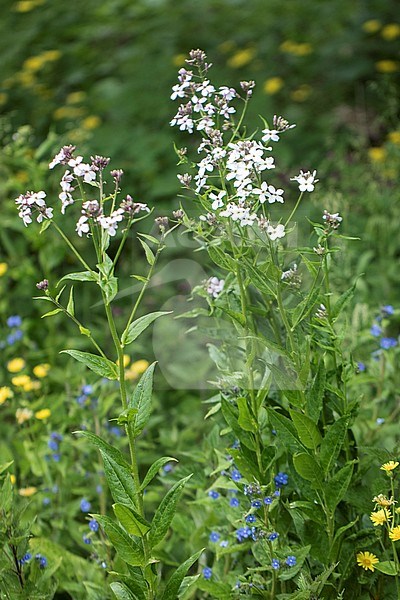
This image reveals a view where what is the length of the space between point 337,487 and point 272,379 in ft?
0.79

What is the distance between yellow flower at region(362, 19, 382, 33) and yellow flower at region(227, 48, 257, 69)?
633 millimetres

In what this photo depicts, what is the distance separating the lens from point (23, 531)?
5.45ft

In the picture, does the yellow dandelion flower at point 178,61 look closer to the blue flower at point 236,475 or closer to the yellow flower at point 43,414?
the yellow flower at point 43,414

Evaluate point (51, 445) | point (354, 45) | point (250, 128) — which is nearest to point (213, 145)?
point (51, 445)

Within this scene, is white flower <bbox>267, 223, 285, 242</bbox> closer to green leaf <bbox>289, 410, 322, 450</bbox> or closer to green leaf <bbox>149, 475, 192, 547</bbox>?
green leaf <bbox>289, 410, 322, 450</bbox>

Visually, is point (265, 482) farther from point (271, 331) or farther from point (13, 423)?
point (13, 423)

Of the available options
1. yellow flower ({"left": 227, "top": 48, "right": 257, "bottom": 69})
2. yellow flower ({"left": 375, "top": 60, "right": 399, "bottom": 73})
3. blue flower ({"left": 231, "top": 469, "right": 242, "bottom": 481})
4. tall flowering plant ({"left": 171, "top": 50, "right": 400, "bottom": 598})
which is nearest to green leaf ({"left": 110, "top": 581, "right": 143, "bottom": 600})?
tall flowering plant ({"left": 171, "top": 50, "right": 400, "bottom": 598})

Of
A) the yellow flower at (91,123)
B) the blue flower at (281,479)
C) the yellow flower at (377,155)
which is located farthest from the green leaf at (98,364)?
the yellow flower at (91,123)

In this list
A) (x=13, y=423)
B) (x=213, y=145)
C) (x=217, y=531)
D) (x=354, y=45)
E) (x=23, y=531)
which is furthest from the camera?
(x=354, y=45)

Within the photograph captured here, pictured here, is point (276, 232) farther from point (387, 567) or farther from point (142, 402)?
point (387, 567)

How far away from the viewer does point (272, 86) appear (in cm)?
429

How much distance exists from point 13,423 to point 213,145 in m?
1.52

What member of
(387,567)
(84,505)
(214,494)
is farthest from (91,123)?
(387,567)

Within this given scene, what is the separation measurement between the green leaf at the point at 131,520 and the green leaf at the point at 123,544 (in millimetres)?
23
